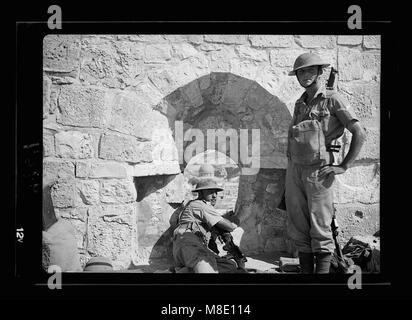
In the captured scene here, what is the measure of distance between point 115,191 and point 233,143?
4.77 ft

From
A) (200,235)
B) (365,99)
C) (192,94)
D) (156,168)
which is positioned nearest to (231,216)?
(156,168)

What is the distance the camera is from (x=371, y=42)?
5.60m

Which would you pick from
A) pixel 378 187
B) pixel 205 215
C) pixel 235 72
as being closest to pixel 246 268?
pixel 205 215

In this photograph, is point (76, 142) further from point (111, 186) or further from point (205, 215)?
point (205, 215)

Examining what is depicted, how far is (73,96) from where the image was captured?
541 cm

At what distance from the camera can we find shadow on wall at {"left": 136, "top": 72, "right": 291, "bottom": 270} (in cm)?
573

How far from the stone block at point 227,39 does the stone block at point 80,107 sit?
1.24 meters

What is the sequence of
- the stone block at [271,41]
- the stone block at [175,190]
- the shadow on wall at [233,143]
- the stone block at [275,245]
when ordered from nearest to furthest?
1. the stone block at [271,41]
2. the shadow on wall at [233,143]
3. the stone block at [175,190]
4. the stone block at [275,245]

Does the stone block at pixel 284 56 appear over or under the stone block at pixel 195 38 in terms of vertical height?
under

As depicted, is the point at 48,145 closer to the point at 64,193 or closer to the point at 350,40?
the point at 64,193

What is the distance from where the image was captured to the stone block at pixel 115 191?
5.43 metres

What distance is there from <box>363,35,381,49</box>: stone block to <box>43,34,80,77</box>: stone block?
2815mm

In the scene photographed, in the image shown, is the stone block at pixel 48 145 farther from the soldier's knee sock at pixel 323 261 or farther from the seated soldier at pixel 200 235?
the soldier's knee sock at pixel 323 261

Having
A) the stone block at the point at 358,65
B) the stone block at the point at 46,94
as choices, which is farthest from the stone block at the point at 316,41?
the stone block at the point at 46,94
